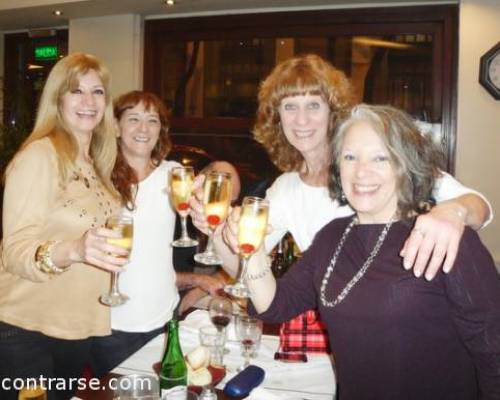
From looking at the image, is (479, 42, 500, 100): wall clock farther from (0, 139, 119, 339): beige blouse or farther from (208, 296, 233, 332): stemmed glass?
(0, 139, 119, 339): beige blouse

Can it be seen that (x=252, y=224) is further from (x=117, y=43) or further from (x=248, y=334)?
(x=117, y=43)

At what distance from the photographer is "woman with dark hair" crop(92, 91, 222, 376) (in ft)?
6.97

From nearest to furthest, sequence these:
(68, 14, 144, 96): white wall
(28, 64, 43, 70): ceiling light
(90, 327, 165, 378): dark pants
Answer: (90, 327, 165, 378): dark pants
(68, 14, 144, 96): white wall
(28, 64, 43, 70): ceiling light

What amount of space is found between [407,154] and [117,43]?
3.76 meters

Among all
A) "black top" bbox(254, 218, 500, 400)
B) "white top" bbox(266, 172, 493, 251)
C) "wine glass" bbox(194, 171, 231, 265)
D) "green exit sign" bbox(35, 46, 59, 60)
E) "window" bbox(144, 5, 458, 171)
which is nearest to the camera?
"black top" bbox(254, 218, 500, 400)

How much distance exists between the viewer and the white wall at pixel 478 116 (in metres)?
3.46

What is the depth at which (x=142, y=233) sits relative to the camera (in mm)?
2182

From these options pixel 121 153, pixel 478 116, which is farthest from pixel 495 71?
pixel 121 153

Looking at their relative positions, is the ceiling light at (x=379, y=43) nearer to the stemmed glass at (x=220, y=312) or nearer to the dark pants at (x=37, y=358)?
the stemmed glass at (x=220, y=312)

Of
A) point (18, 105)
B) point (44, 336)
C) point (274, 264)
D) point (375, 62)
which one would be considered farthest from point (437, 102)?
point (18, 105)

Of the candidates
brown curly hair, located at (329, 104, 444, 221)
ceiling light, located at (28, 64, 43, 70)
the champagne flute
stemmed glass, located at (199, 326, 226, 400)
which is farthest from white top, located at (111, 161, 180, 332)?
ceiling light, located at (28, 64, 43, 70)

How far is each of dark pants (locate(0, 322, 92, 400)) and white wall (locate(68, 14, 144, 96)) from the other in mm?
3056

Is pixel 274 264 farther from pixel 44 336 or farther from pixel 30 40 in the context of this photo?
pixel 30 40

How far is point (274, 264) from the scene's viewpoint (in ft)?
9.56
